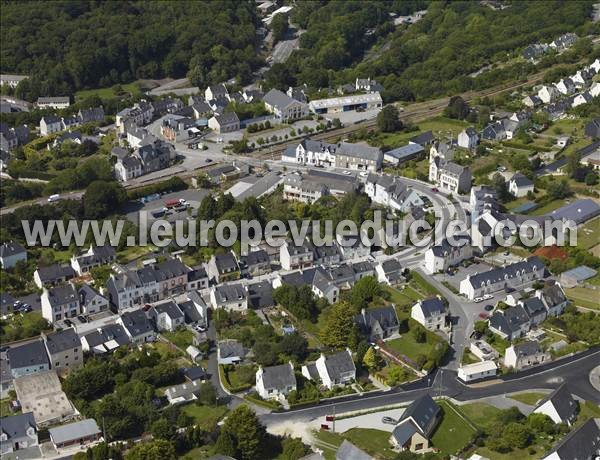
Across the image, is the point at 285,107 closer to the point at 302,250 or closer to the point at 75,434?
the point at 302,250

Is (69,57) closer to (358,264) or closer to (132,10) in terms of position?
(132,10)

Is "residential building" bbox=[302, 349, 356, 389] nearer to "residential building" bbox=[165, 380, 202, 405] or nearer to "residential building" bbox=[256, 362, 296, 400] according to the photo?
"residential building" bbox=[256, 362, 296, 400]

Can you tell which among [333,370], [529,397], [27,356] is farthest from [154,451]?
[529,397]

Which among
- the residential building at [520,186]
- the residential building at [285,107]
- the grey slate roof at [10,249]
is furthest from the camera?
the residential building at [285,107]

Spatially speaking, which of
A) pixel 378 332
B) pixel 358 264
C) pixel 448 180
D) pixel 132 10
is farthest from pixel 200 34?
pixel 378 332

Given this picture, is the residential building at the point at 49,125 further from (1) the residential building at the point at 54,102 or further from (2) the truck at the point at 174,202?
(2) the truck at the point at 174,202

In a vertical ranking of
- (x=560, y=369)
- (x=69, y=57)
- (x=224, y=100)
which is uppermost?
(x=69, y=57)

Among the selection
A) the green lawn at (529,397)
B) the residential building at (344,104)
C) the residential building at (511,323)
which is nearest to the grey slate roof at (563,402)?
the green lawn at (529,397)
